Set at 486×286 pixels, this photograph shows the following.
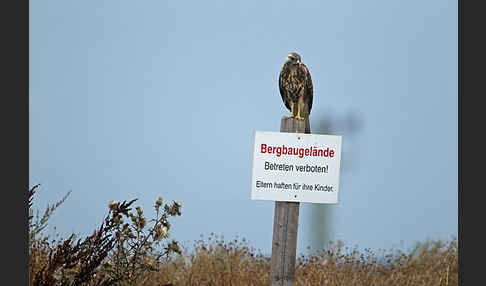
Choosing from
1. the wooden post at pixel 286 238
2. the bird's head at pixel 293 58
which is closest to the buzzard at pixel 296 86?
the bird's head at pixel 293 58

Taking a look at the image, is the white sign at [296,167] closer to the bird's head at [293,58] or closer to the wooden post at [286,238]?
the wooden post at [286,238]

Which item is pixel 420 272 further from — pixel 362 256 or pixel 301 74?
pixel 301 74

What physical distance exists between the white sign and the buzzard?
0.94 ft

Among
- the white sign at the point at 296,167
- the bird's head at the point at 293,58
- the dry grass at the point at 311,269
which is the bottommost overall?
the dry grass at the point at 311,269

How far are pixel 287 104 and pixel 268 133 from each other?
0.54m

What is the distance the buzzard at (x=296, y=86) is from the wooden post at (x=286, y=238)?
0.65 feet

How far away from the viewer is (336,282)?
4367 mm

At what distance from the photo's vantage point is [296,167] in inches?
132

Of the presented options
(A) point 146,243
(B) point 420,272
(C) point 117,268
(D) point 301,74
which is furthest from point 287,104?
(B) point 420,272

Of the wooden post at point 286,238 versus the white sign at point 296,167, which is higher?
the white sign at point 296,167

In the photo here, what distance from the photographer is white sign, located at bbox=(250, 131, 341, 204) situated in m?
3.33

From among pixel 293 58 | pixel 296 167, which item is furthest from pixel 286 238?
pixel 293 58

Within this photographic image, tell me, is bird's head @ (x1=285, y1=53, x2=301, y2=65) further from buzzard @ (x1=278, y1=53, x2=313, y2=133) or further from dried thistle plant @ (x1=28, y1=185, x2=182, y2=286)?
dried thistle plant @ (x1=28, y1=185, x2=182, y2=286)

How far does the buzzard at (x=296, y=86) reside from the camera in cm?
362
